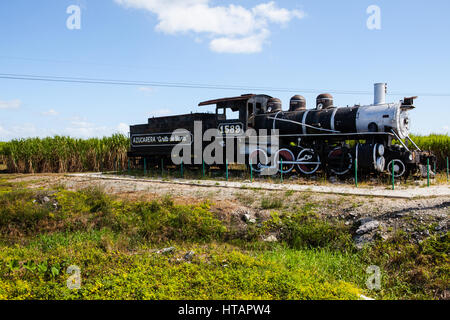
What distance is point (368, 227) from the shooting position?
21.3 ft

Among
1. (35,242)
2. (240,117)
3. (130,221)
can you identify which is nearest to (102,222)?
(130,221)

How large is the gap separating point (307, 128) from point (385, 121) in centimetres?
276

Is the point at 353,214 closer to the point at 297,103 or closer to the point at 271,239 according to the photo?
the point at 271,239

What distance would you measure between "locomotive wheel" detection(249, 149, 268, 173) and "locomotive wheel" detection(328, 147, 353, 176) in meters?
2.56

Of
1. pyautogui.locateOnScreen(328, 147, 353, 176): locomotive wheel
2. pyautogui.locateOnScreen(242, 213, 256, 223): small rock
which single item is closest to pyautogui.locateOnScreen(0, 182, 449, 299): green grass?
pyautogui.locateOnScreen(242, 213, 256, 223): small rock

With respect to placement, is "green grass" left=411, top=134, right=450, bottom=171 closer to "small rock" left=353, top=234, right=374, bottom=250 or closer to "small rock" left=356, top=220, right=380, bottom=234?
"small rock" left=356, top=220, right=380, bottom=234

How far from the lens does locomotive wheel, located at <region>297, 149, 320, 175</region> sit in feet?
43.6

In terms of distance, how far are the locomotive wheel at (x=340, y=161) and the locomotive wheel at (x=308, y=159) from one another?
57cm

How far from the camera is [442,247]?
17.8 feet

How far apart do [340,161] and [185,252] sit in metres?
8.48

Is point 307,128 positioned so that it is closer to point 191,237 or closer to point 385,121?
point 385,121

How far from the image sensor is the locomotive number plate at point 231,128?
46.5ft
